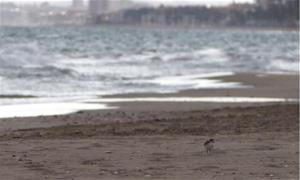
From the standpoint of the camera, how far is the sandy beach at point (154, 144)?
779cm

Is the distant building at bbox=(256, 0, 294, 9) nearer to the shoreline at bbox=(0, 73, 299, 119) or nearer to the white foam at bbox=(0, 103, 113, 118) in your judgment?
the shoreline at bbox=(0, 73, 299, 119)

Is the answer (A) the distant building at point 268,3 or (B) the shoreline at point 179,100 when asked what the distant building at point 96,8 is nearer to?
(A) the distant building at point 268,3

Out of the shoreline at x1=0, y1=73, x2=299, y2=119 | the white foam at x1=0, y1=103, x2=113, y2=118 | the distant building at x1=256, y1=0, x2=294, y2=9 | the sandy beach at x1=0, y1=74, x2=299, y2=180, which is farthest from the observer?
the distant building at x1=256, y1=0, x2=294, y2=9

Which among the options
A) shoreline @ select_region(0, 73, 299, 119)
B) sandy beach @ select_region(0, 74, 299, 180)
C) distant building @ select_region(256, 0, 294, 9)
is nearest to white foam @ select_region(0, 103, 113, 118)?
shoreline @ select_region(0, 73, 299, 119)

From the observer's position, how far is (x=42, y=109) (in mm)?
15750

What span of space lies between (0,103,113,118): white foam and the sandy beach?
675 mm

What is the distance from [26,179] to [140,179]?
3.36 ft

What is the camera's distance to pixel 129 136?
1082 cm

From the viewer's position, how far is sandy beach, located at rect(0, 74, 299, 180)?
7793 mm

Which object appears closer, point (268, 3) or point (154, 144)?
point (154, 144)

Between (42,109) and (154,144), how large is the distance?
6.29 m

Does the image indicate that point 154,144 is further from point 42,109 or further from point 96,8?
point 96,8

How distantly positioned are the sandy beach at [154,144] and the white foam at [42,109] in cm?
67

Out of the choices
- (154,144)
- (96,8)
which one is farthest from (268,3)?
(154,144)
